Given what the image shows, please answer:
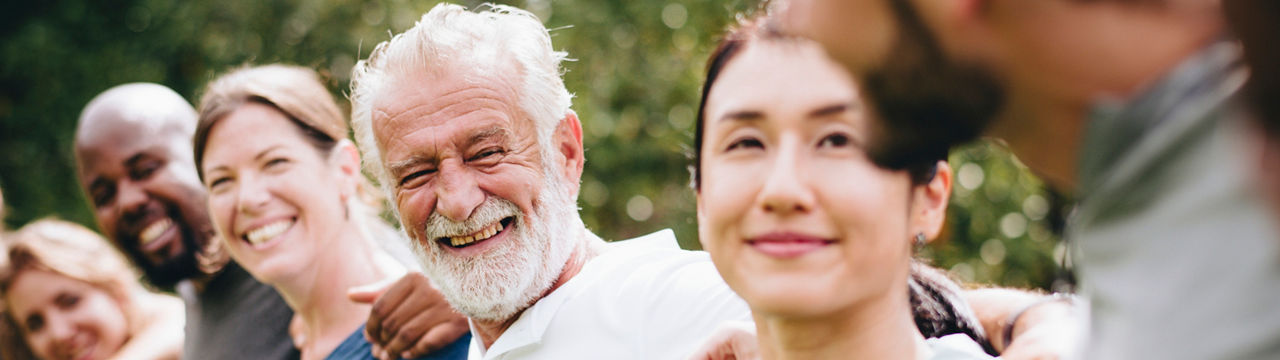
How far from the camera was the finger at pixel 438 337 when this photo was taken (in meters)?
2.78

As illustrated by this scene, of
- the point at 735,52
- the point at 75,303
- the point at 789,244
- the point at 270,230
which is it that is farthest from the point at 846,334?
the point at 75,303

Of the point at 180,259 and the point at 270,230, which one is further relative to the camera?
the point at 180,259

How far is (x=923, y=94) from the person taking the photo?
1012 mm

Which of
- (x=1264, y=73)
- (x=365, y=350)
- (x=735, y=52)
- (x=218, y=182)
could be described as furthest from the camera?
(x=218, y=182)

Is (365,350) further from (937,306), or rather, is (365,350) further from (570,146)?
(937,306)

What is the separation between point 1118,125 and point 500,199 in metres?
1.74

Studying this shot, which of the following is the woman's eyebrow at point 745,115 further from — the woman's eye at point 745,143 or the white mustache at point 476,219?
the white mustache at point 476,219

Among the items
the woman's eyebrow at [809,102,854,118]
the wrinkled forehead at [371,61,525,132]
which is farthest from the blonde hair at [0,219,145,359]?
the woman's eyebrow at [809,102,854,118]

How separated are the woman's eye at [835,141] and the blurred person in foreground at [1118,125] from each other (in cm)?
41

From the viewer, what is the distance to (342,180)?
3455 millimetres

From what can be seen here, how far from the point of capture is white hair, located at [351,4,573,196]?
2547 millimetres

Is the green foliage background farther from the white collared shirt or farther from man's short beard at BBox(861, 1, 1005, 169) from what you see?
man's short beard at BBox(861, 1, 1005, 169)

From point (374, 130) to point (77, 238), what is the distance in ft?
10.8

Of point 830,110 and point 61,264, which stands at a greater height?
point 830,110
